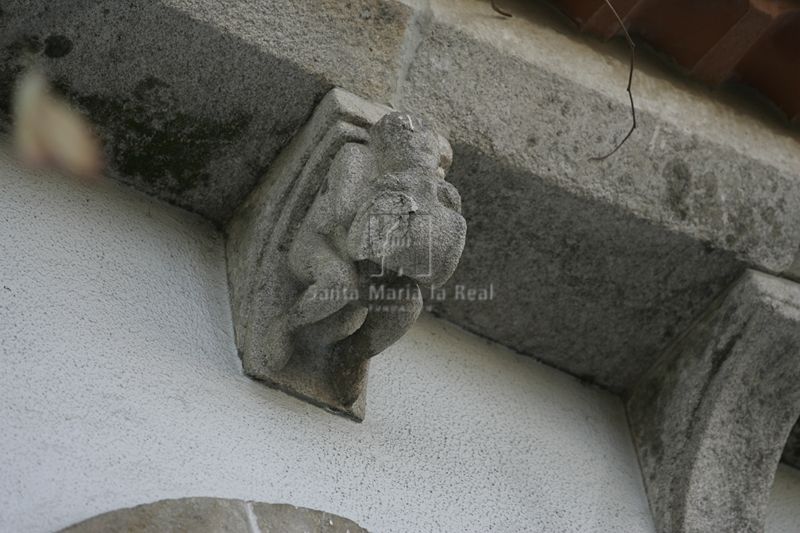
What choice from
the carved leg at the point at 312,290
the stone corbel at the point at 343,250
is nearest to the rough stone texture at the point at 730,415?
the stone corbel at the point at 343,250

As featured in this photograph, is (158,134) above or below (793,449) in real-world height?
above

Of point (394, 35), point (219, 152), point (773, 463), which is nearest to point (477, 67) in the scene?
point (394, 35)

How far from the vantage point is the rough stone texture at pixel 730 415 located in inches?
90.9

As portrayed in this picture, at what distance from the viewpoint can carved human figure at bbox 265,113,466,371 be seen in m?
1.92

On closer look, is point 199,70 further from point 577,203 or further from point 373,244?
point 577,203

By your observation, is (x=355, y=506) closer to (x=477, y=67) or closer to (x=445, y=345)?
(x=445, y=345)

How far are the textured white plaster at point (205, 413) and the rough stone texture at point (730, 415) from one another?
11 centimetres

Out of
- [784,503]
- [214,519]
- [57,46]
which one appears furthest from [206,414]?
[784,503]

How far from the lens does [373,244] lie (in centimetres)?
191

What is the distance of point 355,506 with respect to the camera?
2.03 m

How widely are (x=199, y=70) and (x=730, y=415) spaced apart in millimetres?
1257

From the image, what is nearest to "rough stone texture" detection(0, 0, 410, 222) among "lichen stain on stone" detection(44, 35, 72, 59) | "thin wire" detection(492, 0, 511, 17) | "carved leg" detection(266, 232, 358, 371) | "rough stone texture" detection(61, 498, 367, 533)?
"lichen stain on stone" detection(44, 35, 72, 59)

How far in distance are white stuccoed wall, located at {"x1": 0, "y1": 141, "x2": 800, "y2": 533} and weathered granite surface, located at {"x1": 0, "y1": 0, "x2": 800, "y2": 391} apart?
0.13 m
